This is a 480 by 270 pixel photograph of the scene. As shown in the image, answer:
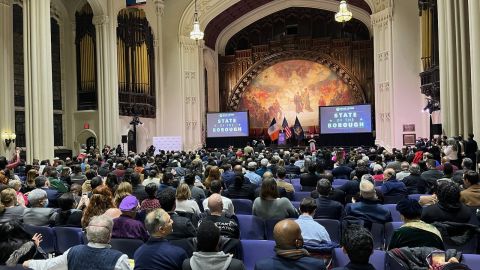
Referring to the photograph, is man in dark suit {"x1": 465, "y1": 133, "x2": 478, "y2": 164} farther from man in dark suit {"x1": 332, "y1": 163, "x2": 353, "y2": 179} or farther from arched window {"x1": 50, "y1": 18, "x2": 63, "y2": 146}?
arched window {"x1": 50, "y1": 18, "x2": 63, "y2": 146}

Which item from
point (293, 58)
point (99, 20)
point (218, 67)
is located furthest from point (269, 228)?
point (218, 67)

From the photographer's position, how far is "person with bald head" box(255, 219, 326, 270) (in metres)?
2.98

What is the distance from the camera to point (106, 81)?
69.6ft

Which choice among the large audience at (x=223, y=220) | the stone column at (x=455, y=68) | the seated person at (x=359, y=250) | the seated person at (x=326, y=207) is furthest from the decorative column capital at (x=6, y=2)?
the seated person at (x=359, y=250)

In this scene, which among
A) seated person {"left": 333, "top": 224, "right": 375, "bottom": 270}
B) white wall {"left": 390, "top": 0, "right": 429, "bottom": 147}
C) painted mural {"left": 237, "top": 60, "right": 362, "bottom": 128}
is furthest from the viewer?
painted mural {"left": 237, "top": 60, "right": 362, "bottom": 128}

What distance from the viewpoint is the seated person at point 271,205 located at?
560 cm

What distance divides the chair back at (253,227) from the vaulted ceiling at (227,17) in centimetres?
2427

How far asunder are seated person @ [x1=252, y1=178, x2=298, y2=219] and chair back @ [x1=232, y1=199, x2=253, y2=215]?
0.90 metres

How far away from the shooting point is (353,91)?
94.6 ft

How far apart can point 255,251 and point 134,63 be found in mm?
20644

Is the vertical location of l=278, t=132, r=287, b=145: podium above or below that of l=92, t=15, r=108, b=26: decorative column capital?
below

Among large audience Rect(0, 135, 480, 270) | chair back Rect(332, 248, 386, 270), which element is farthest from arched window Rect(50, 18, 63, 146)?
chair back Rect(332, 248, 386, 270)

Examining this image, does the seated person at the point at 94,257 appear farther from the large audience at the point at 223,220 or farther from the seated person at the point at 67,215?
the seated person at the point at 67,215

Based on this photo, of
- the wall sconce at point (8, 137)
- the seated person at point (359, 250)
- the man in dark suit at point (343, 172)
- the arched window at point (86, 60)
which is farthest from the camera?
the arched window at point (86, 60)
